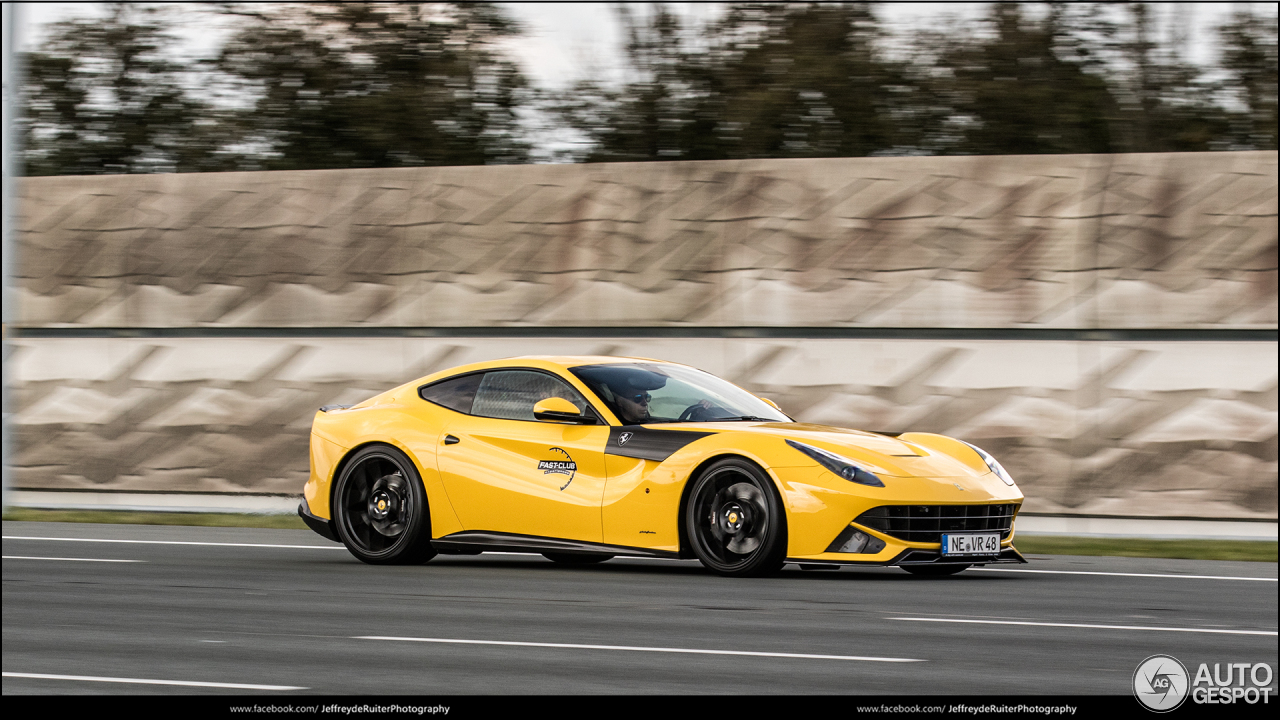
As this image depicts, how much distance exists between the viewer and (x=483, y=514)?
9.87 m

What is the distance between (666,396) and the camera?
10055 mm

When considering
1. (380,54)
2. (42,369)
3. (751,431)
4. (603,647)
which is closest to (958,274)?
(751,431)

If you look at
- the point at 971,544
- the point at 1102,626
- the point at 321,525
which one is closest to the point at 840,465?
the point at 971,544

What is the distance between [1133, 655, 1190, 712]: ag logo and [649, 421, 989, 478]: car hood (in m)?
2.53

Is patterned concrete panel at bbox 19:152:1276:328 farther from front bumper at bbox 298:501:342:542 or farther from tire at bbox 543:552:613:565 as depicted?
front bumper at bbox 298:501:342:542

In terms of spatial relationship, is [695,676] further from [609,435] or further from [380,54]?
[380,54]

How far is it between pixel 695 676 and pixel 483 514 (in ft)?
13.0

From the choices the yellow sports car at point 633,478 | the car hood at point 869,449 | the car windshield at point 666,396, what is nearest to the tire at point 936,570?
the yellow sports car at point 633,478

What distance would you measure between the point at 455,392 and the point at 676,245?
554 cm

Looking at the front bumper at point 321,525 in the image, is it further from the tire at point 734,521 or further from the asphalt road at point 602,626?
the tire at point 734,521

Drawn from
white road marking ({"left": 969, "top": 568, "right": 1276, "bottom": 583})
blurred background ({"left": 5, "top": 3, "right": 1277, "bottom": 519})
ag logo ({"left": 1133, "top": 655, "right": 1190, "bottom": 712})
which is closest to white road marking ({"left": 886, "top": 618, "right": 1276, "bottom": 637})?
ag logo ({"left": 1133, "top": 655, "right": 1190, "bottom": 712})

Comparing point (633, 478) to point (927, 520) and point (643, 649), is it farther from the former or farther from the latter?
point (643, 649)

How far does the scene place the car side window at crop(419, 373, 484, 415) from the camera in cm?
1033
